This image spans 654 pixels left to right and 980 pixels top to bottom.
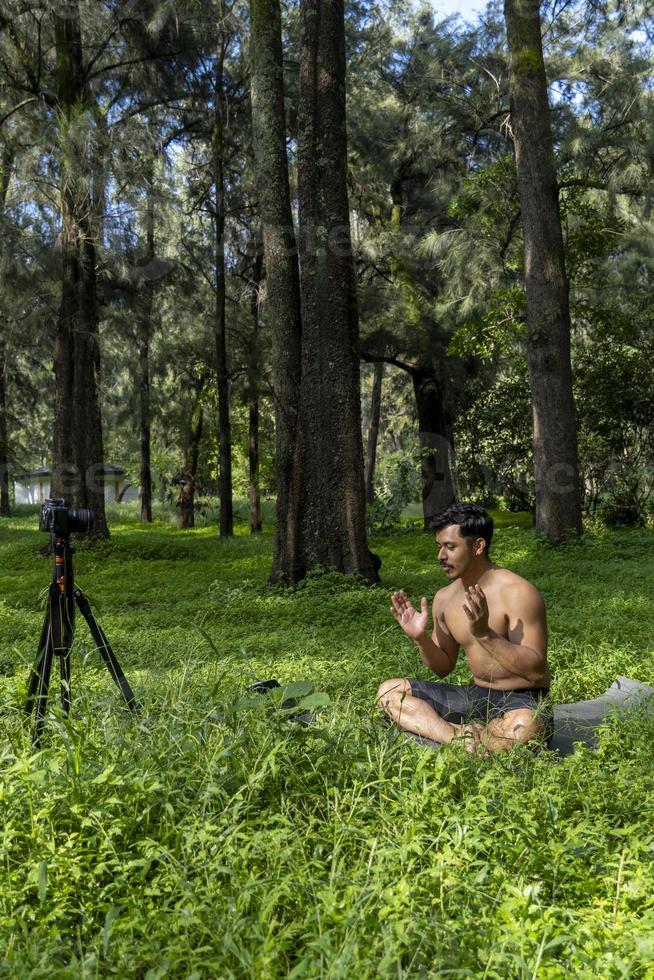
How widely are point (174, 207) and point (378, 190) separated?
261 inches

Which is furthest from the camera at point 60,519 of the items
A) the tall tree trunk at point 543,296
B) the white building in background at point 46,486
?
the white building in background at point 46,486

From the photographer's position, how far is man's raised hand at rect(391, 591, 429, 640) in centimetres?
372

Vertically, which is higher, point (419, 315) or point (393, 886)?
point (419, 315)

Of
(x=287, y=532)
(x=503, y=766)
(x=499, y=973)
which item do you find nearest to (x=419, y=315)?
(x=287, y=532)

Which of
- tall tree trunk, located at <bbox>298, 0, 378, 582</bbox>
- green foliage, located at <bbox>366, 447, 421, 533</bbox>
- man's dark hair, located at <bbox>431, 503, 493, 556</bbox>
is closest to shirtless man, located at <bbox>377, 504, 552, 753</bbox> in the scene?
man's dark hair, located at <bbox>431, 503, 493, 556</bbox>

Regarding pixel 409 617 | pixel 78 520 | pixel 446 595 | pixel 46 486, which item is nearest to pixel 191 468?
pixel 446 595

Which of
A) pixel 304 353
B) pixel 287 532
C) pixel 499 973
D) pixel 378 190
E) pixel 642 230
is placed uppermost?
pixel 378 190

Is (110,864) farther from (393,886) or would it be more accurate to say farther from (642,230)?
(642,230)

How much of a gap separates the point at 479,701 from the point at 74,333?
12.5m

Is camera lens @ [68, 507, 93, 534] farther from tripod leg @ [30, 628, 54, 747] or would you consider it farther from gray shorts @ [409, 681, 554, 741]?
gray shorts @ [409, 681, 554, 741]

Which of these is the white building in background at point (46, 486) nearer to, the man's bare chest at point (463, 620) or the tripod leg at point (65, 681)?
the man's bare chest at point (463, 620)

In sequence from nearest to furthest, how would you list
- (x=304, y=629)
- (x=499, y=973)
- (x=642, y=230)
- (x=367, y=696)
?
(x=499, y=973) → (x=367, y=696) → (x=304, y=629) → (x=642, y=230)

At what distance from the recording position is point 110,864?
2.47 meters

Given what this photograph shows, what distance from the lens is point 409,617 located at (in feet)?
12.3
